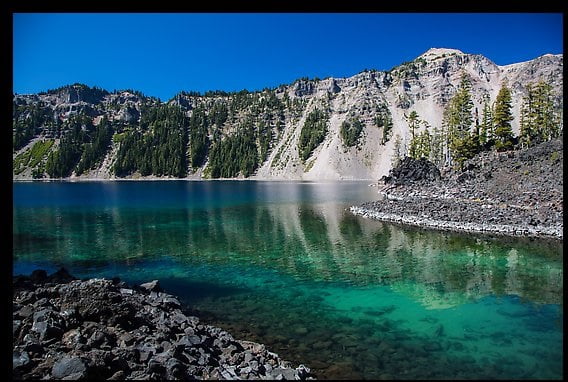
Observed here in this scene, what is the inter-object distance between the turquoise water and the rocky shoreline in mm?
3577

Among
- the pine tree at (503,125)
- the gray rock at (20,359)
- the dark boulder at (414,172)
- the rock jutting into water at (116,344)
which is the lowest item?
the rock jutting into water at (116,344)

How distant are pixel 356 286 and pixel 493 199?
113ft

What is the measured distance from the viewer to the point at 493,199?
154ft

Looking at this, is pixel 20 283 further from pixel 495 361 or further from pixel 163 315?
pixel 495 361

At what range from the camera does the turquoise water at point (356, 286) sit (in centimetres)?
1288

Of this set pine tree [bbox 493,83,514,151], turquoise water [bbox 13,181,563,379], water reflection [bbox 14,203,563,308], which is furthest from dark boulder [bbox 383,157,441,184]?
turquoise water [bbox 13,181,563,379]

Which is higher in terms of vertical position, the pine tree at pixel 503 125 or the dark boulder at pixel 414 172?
the pine tree at pixel 503 125

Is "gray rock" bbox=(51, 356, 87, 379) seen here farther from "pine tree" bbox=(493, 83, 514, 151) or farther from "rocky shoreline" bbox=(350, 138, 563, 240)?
"pine tree" bbox=(493, 83, 514, 151)

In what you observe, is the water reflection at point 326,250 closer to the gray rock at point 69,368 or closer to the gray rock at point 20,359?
the gray rock at point 69,368

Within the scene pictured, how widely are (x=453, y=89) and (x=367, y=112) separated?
167 ft

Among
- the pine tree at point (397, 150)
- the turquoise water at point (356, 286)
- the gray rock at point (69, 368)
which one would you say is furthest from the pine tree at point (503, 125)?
the pine tree at point (397, 150)

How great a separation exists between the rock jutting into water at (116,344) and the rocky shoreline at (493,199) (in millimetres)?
32439

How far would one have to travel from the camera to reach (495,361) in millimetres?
Result: 12227

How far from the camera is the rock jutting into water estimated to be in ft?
31.5
